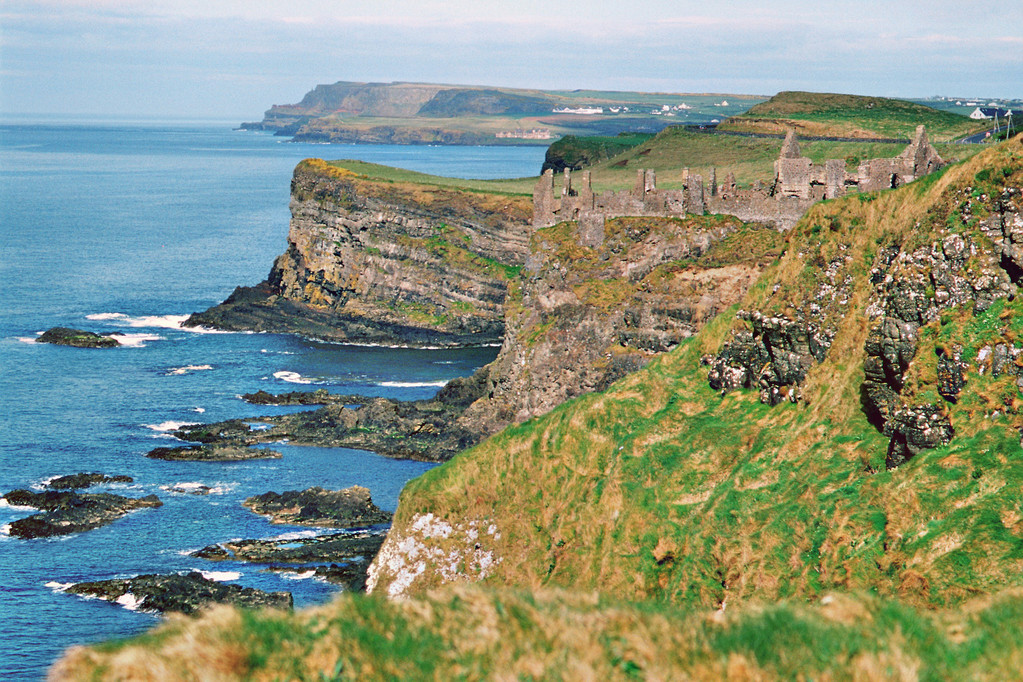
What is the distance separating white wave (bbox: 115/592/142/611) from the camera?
51.9m

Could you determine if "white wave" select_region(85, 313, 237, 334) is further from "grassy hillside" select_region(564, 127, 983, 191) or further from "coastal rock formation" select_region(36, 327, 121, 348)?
"grassy hillside" select_region(564, 127, 983, 191)

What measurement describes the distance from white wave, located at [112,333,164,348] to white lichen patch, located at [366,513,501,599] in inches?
3322

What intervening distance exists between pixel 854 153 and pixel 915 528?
184 feet

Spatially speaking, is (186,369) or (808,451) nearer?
(808,451)

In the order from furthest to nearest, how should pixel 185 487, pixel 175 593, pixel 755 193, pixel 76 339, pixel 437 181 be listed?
pixel 437 181 → pixel 76 339 → pixel 185 487 → pixel 755 193 → pixel 175 593

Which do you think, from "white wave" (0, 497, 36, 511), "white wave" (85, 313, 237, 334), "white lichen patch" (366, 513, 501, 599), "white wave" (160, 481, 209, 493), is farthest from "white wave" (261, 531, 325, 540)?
"white wave" (85, 313, 237, 334)

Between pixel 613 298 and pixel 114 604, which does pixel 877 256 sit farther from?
pixel 114 604

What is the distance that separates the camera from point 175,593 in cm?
5275

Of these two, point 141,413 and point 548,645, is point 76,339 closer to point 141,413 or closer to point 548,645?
point 141,413

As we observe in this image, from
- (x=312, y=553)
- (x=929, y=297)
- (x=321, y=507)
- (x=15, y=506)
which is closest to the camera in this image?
(x=929, y=297)

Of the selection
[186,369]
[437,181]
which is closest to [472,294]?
[437,181]

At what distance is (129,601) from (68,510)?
15.5 metres

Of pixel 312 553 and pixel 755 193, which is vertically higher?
pixel 755 193

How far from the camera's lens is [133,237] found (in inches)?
7633
